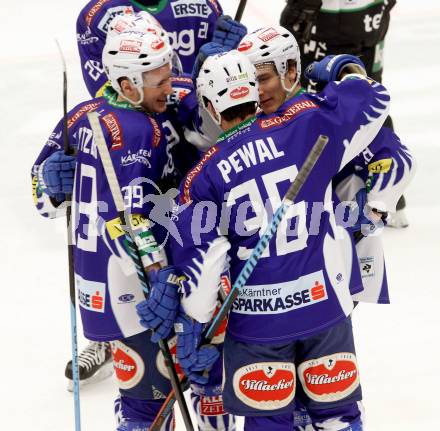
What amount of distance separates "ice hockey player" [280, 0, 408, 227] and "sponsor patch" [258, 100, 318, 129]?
245cm

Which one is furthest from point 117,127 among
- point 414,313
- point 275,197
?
point 414,313

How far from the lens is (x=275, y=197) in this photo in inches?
123

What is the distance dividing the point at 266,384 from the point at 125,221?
689 mm

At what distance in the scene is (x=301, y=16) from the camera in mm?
5613

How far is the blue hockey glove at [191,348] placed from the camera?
3232 millimetres

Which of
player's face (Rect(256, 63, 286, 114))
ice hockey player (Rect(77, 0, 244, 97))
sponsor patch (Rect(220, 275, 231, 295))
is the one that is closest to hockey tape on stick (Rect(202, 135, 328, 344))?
sponsor patch (Rect(220, 275, 231, 295))

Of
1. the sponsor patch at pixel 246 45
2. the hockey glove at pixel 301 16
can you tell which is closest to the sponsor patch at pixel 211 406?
the sponsor patch at pixel 246 45

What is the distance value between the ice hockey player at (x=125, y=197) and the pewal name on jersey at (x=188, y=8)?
3.37 feet

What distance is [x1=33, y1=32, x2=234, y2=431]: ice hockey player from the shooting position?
11.0ft

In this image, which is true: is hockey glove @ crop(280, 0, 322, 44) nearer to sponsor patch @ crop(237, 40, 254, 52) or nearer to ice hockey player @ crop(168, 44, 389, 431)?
sponsor patch @ crop(237, 40, 254, 52)

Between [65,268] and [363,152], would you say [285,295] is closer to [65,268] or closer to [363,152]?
[363,152]

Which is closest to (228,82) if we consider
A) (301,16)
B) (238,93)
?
(238,93)

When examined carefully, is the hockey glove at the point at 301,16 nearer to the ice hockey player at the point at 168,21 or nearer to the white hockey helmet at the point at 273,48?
the ice hockey player at the point at 168,21

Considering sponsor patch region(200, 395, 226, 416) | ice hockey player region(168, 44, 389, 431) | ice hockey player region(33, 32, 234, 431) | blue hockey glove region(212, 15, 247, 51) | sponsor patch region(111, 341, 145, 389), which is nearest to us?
ice hockey player region(168, 44, 389, 431)
